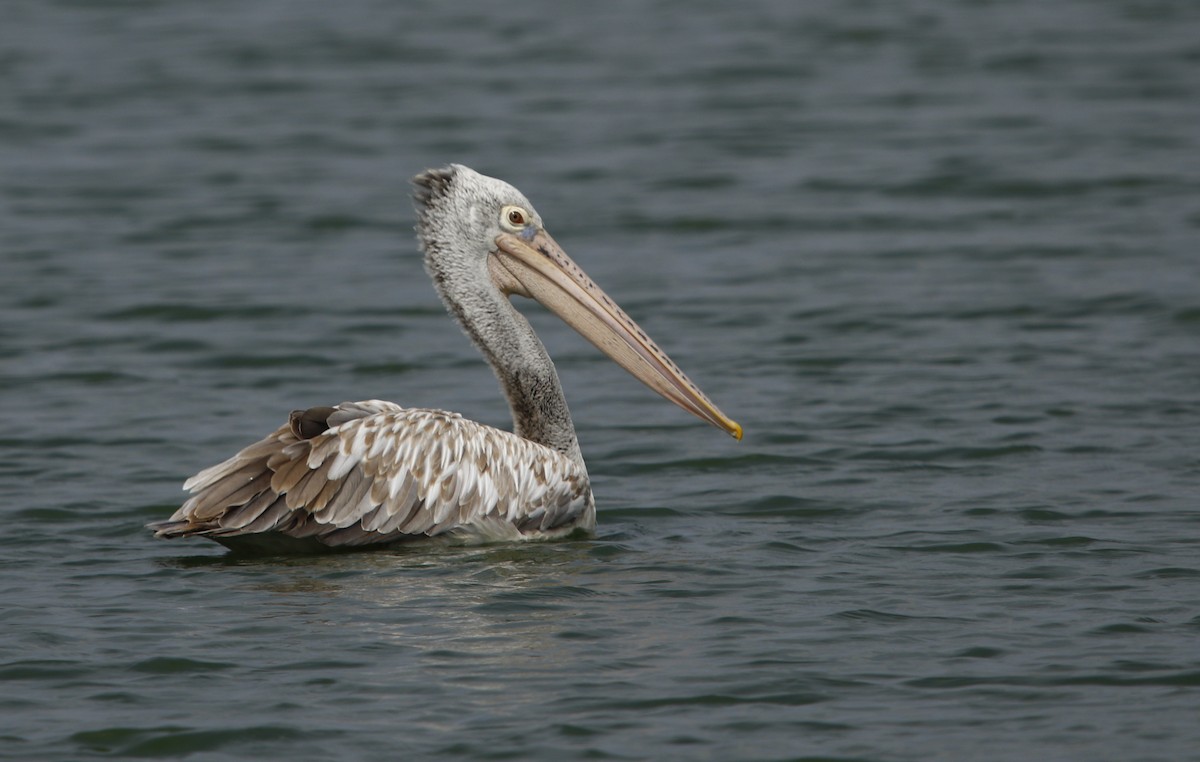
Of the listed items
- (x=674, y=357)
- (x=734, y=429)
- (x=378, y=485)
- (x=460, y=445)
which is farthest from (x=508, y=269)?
(x=674, y=357)

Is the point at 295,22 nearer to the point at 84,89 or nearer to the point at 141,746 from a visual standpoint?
the point at 84,89

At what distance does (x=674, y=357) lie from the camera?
9672mm

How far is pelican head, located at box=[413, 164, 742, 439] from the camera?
23.0 feet

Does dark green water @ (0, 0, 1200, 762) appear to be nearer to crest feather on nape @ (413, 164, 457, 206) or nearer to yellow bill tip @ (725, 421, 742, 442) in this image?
yellow bill tip @ (725, 421, 742, 442)

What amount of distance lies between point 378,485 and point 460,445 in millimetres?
331

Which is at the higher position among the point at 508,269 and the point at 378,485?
the point at 508,269

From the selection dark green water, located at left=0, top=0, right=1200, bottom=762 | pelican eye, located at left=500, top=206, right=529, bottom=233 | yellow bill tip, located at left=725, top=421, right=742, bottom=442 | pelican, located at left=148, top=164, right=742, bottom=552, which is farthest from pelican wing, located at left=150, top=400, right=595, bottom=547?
pelican eye, located at left=500, top=206, right=529, bottom=233

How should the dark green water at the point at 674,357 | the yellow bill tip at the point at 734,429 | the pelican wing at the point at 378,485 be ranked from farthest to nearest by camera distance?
the yellow bill tip at the point at 734,429
the pelican wing at the point at 378,485
the dark green water at the point at 674,357

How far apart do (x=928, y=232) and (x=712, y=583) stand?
6.41m

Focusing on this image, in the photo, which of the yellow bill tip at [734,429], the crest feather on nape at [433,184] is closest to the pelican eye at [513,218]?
the crest feather on nape at [433,184]

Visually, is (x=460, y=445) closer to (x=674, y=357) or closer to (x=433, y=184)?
(x=433, y=184)

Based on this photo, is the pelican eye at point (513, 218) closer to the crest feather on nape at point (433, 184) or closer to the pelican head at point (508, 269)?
the pelican head at point (508, 269)

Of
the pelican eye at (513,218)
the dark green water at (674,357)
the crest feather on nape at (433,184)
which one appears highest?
the crest feather on nape at (433,184)

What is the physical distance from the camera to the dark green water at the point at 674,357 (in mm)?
5066
